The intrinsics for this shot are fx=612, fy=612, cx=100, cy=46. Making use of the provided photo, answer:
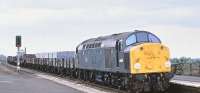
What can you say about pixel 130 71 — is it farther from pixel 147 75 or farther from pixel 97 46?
pixel 97 46

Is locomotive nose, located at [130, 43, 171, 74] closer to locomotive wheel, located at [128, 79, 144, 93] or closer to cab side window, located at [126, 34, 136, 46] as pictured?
locomotive wheel, located at [128, 79, 144, 93]

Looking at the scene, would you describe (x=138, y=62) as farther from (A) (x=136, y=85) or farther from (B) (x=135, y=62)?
(A) (x=136, y=85)

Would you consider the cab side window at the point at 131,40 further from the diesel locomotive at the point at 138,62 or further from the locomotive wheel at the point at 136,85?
the locomotive wheel at the point at 136,85

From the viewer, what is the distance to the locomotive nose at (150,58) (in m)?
28.8

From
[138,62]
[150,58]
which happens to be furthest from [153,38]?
[138,62]

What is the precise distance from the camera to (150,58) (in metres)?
29.2

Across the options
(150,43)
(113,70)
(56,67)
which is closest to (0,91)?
(113,70)

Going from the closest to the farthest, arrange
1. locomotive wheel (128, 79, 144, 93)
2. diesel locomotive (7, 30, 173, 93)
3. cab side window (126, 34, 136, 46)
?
1. locomotive wheel (128, 79, 144, 93)
2. diesel locomotive (7, 30, 173, 93)
3. cab side window (126, 34, 136, 46)

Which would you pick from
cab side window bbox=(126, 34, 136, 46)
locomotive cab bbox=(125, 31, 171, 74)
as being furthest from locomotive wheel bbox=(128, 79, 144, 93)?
cab side window bbox=(126, 34, 136, 46)

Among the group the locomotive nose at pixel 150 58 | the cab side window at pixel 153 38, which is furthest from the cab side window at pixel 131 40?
the locomotive nose at pixel 150 58

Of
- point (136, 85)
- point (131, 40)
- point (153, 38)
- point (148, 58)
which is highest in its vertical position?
point (153, 38)

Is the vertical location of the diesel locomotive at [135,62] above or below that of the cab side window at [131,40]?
below

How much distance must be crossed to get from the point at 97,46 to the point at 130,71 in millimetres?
Answer: 8863

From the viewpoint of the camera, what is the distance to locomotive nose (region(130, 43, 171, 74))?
2881 centimetres
